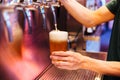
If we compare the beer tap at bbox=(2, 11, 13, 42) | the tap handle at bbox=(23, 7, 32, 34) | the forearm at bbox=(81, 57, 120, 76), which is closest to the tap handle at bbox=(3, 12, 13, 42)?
the beer tap at bbox=(2, 11, 13, 42)

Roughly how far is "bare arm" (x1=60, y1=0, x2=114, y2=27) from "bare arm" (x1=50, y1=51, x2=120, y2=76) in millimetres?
604

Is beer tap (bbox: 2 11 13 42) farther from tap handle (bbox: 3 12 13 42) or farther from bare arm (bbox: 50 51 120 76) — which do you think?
bare arm (bbox: 50 51 120 76)

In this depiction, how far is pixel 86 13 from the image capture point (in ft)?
6.05

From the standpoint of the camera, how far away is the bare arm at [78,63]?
1.18 m

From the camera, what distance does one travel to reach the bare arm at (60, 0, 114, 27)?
69.1 inches

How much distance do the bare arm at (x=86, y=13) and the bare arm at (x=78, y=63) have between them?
0.60 m

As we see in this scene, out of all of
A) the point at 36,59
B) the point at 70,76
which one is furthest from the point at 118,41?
the point at 36,59

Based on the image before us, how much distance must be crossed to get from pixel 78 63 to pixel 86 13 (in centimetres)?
71

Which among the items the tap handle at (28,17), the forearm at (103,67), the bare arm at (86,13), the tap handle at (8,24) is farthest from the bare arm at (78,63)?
the bare arm at (86,13)

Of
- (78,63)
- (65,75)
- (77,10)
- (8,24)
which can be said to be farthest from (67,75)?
(8,24)

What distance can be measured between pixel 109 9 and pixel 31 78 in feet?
2.50

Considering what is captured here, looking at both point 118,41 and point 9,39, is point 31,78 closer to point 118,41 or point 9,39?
point 9,39

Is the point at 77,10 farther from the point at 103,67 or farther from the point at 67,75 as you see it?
the point at 103,67

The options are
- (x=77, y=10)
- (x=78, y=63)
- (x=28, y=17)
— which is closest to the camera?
(x=78, y=63)
